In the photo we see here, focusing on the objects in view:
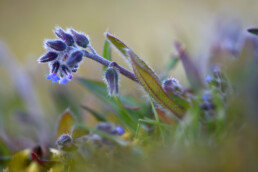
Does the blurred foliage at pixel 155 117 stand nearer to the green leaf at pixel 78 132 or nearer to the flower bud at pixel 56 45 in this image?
the green leaf at pixel 78 132

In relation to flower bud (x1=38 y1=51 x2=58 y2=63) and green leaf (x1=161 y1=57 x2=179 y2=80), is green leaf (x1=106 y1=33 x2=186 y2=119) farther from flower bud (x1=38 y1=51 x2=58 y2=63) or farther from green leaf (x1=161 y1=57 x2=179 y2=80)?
green leaf (x1=161 y1=57 x2=179 y2=80)

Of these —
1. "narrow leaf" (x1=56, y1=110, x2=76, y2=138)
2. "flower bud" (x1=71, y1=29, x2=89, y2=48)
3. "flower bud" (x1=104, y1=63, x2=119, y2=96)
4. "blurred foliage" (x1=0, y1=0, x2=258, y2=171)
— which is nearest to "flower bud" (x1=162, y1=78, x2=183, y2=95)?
"blurred foliage" (x1=0, y1=0, x2=258, y2=171)

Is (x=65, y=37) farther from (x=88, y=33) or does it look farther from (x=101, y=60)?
(x=88, y=33)

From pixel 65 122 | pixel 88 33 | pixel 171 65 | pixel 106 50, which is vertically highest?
pixel 88 33

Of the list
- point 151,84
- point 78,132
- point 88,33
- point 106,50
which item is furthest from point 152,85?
point 88,33

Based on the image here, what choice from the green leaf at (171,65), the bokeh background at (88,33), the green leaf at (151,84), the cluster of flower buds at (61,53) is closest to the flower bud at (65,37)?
the cluster of flower buds at (61,53)

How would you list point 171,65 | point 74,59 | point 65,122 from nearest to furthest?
point 74,59 → point 65,122 → point 171,65
